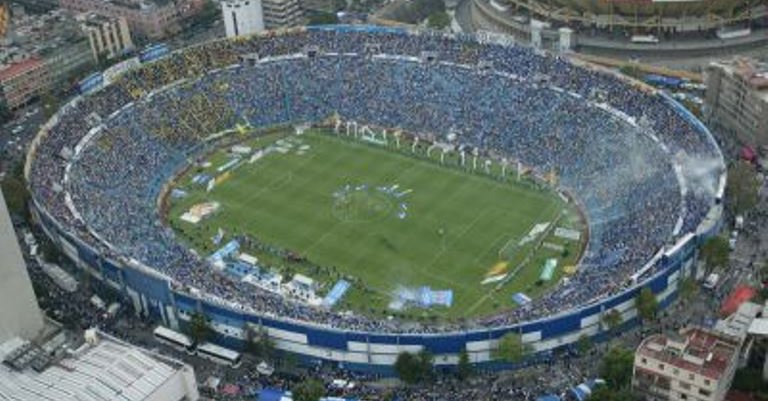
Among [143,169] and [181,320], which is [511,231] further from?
[143,169]

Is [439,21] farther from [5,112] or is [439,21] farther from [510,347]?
[510,347]

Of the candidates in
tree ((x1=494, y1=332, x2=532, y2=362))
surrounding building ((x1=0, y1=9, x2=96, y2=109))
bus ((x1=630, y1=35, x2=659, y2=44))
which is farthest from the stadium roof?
bus ((x1=630, y1=35, x2=659, y2=44))

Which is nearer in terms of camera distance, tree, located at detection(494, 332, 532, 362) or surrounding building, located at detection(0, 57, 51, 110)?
tree, located at detection(494, 332, 532, 362)

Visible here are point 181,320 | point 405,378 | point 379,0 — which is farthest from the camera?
point 379,0

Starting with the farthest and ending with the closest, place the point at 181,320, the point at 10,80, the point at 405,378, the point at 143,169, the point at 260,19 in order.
A: the point at 260,19 < the point at 10,80 < the point at 143,169 < the point at 181,320 < the point at 405,378

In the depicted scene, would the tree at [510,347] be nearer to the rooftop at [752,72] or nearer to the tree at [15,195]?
the rooftop at [752,72]

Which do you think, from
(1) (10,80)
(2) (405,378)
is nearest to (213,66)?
(1) (10,80)

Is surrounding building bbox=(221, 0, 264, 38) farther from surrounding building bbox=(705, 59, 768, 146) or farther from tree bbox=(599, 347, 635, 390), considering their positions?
tree bbox=(599, 347, 635, 390)

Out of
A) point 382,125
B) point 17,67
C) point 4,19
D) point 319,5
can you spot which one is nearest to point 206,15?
point 319,5
